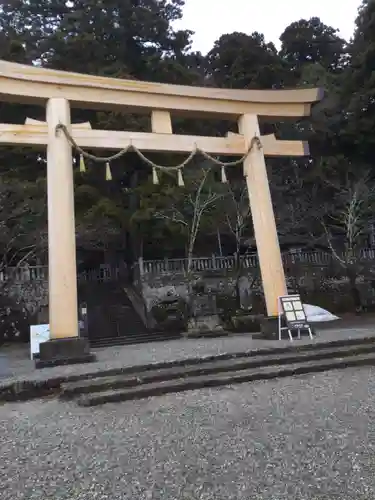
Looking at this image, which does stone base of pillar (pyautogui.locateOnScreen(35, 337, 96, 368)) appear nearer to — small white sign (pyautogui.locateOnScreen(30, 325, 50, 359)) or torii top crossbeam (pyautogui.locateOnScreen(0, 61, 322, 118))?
small white sign (pyautogui.locateOnScreen(30, 325, 50, 359))

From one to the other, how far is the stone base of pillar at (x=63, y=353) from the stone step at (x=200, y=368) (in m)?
1.42

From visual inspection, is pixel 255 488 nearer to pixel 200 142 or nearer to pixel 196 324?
pixel 200 142

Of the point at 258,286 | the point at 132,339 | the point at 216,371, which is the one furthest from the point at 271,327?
the point at 258,286

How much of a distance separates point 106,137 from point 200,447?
6.09 metres

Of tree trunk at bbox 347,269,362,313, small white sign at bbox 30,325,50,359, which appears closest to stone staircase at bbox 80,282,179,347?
small white sign at bbox 30,325,50,359

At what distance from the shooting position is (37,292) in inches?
614

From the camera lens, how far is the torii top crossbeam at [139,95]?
7.46 meters

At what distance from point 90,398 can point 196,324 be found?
8204 mm

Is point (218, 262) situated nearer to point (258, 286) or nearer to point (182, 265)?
point (182, 265)

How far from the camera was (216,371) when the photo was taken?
5.74 m

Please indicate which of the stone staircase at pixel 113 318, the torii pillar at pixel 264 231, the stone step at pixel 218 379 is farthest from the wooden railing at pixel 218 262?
the stone step at pixel 218 379

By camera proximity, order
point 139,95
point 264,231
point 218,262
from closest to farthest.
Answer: point 139,95 → point 264,231 → point 218,262

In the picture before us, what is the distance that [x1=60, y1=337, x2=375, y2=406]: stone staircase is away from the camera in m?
5.05

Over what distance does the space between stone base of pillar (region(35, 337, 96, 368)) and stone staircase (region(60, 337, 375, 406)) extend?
1368 millimetres
